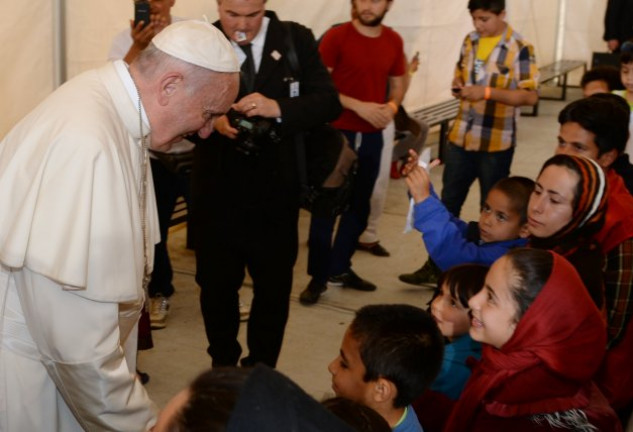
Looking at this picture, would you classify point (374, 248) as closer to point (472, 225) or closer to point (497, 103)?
point (497, 103)

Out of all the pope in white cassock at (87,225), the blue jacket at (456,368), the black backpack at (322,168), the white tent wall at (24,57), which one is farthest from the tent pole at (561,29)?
the pope in white cassock at (87,225)

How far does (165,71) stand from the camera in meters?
2.48

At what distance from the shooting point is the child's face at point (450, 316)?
3.30 meters

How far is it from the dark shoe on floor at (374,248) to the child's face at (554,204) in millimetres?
3363

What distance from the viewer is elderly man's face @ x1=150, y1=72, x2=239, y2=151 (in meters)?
2.49

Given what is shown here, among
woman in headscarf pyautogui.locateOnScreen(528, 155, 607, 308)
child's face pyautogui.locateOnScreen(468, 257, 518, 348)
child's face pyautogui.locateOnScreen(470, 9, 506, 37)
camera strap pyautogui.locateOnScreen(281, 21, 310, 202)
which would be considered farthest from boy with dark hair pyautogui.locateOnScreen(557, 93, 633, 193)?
child's face pyautogui.locateOnScreen(470, 9, 506, 37)

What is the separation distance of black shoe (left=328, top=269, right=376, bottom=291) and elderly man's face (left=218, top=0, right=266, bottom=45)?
2.55m

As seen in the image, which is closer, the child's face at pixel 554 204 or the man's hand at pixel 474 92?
the child's face at pixel 554 204

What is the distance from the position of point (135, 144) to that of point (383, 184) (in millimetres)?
4181

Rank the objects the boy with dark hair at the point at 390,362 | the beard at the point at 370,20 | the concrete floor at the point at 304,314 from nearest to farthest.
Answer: the boy with dark hair at the point at 390,362, the concrete floor at the point at 304,314, the beard at the point at 370,20

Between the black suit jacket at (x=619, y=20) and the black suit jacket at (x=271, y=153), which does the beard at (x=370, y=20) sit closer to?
the black suit jacket at (x=271, y=153)

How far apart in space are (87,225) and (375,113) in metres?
3.52

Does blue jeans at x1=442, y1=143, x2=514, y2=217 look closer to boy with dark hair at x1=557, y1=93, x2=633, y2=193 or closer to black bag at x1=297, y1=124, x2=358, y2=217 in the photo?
boy with dark hair at x1=557, y1=93, x2=633, y2=193

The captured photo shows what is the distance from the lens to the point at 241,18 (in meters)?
3.82
